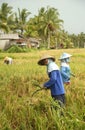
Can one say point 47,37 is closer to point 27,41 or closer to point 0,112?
point 27,41

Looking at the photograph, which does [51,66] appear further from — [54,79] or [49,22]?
[49,22]

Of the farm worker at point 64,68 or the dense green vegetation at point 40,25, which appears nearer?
the farm worker at point 64,68

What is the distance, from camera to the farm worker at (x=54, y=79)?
429 centimetres

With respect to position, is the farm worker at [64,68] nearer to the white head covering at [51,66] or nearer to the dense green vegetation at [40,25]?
the white head covering at [51,66]

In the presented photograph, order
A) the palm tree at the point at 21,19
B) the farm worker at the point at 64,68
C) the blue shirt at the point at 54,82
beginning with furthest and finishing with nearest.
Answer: the palm tree at the point at 21,19, the farm worker at the point at 64,68, the blue shirt at the point at 54,82

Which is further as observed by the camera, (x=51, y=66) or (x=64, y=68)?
(x=64, y=68)

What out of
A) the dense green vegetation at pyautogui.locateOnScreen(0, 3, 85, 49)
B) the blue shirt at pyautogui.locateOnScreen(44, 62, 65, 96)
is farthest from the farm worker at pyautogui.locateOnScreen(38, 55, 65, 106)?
the dense green vegetation at pyautogui.locateOnScreen(0, 3, 85, 49)

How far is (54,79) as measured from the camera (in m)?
4.25

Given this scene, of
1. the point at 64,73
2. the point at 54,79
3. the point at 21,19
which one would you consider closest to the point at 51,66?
the point at 54,79

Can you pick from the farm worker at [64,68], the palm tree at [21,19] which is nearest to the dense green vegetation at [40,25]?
the palm tree at [21,19]

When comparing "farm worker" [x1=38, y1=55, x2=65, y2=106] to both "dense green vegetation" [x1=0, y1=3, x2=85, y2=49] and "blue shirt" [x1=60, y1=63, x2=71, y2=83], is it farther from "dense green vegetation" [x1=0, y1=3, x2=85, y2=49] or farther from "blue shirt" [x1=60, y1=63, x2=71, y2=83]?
"dense green vegetation" [x1=0, y1=3, x2=85, y2=49]

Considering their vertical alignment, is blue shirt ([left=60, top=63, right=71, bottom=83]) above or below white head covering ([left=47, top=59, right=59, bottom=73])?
below

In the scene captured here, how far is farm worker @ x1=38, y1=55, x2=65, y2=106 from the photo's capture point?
4.29 metres

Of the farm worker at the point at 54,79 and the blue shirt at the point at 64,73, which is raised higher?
the farm worker at the point at 54,79
